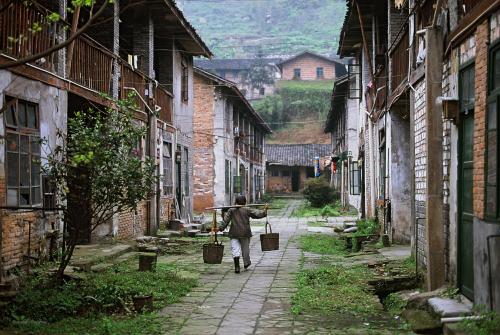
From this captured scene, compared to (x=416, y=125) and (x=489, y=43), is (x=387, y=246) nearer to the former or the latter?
(x=416, y=125)

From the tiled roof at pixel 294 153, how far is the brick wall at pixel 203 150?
26.2 metres

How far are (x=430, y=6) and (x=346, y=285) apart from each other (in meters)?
4.62

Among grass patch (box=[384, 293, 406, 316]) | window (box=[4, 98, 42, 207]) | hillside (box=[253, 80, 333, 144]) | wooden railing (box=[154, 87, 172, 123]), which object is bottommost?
grass patch (box=[384, 293, 406, 316])

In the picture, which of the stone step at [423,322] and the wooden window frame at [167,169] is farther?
the wooden window frame at [167,169]

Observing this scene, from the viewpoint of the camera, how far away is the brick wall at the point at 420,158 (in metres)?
10.8

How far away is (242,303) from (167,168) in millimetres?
12920

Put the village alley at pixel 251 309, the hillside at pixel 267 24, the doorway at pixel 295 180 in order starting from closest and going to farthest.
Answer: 1. the village alley at pixel 251 309
2. the doorway at pixel 295 180
3. the hillside at pixel 267 24

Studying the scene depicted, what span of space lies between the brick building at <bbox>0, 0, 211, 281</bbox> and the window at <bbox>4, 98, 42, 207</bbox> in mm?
16

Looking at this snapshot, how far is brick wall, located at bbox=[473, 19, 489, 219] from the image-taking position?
6.82m

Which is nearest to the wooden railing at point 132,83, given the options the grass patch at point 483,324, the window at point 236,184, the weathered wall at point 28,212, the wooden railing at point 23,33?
the weathered wall at point 28,212

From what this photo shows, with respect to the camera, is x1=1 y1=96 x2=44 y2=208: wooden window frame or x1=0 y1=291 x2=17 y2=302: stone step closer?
x1=0 y1=291 x2=17 y2=302: stone step

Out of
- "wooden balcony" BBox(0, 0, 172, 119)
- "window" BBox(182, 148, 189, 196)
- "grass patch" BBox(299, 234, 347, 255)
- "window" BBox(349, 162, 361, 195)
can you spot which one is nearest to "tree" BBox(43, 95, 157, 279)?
"wooden balcony" BBox(0, 0, 172, 119)

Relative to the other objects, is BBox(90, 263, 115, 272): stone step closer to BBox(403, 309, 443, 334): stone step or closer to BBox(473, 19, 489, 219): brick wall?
BBox(403, 309, 443, 334): stone step

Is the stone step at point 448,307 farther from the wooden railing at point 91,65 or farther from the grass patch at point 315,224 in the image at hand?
the grass patch at point 315,224
